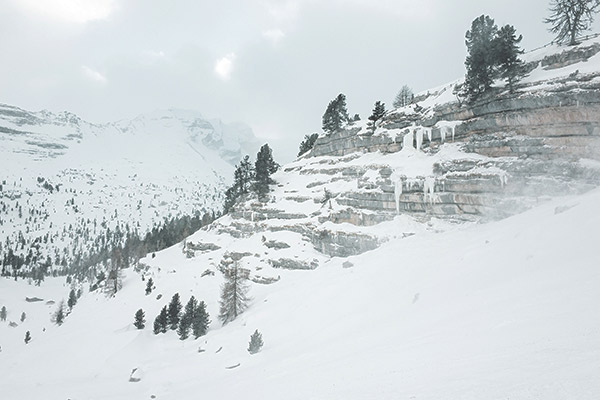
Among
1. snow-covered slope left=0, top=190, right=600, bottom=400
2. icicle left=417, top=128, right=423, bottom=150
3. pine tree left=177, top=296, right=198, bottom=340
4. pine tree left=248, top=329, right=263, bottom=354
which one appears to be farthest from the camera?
icicle left=417, top=128, right=423, bottom=150

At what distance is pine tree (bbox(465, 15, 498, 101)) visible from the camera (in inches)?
1495

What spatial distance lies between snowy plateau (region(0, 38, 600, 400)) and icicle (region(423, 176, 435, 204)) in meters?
0.26

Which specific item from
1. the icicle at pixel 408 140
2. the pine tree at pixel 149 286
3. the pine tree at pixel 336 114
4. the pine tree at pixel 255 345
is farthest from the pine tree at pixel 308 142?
the pine tree at pixel 255 345

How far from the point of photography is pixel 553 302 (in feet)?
32.3

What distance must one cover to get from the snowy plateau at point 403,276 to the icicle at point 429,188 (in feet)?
0.87

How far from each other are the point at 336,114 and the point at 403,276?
48.5m

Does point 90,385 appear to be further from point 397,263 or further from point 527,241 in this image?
point 527,241

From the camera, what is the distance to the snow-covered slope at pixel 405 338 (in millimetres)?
7434

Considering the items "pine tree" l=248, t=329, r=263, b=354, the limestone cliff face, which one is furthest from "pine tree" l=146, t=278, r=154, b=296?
"pine tree" l=248, t=329, r=263, b=354

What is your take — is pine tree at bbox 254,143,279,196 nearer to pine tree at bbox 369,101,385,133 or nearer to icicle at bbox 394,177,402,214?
pine tree at bbox 369,101,385,133

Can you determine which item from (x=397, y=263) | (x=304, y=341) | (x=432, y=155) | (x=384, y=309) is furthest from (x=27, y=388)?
(x=432, y=155)

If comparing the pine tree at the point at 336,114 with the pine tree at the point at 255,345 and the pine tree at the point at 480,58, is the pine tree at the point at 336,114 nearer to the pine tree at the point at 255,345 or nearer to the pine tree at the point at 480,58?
the pine tree at the point at 480,58

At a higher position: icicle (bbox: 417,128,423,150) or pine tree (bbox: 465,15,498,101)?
pine tree (bbox: 465,15,498,101)

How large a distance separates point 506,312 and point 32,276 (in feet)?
565
